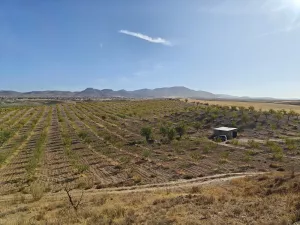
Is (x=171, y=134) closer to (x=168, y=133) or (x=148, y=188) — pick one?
(x=168, y=133)

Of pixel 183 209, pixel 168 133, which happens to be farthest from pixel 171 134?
pixel 183 209

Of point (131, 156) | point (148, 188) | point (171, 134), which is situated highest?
point (171, 134)

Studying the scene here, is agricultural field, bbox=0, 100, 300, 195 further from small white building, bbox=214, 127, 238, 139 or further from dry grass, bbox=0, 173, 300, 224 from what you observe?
dry grass, bbox=0, 173, 300, 224

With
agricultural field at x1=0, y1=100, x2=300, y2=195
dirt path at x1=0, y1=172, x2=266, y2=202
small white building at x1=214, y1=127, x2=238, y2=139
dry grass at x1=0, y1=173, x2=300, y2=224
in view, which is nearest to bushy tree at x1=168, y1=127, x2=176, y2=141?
agricultural field at x1=0, y1=100, x2=300, y2=195

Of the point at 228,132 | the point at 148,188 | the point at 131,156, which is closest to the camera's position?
the point at 148,188

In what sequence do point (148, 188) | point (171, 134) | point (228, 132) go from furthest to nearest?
point (228, 132), point (171, 134), point (148, 188)

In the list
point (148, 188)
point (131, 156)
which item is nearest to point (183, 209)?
point (148, 188)

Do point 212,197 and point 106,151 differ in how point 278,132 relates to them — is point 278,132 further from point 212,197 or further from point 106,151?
point 212,197

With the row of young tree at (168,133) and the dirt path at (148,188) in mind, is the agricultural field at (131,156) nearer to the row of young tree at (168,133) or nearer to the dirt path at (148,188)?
the row of young tree at (168,133)

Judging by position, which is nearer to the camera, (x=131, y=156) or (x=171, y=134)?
(x=131, y=156)

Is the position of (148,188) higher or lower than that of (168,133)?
lower
